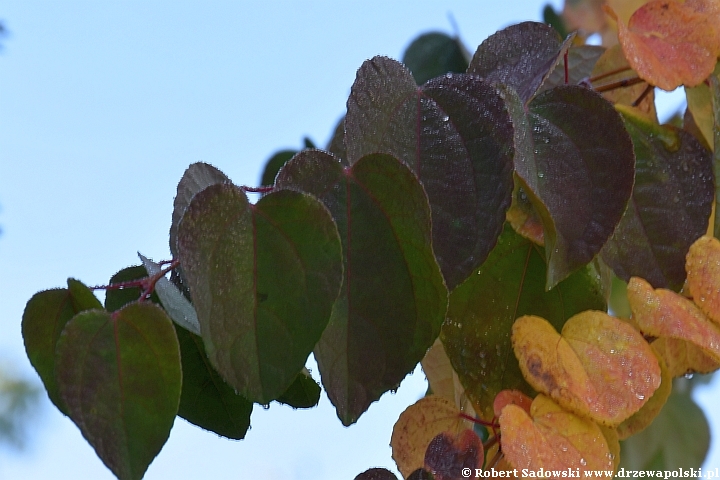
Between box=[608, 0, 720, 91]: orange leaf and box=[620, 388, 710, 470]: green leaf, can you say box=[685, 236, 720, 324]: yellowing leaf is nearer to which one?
box=[608, 0, 720, 91]: orange leaf

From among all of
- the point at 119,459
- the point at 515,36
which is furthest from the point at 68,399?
the point at 515,36

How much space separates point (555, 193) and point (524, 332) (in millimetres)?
62

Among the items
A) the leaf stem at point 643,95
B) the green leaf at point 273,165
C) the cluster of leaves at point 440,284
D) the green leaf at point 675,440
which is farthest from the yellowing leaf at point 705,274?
the green leaf at point 675,440

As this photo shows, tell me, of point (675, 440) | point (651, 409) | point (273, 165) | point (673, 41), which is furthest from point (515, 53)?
point (675, 440)

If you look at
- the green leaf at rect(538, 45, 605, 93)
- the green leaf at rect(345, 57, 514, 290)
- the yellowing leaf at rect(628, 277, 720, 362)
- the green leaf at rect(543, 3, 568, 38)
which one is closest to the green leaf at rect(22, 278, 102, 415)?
the green leaf at rect(345, 57, 514, 290)

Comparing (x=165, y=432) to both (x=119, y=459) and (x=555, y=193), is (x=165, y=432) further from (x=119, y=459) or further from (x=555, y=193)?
(x=555, y=193)

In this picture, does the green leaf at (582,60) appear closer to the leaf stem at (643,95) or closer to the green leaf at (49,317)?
the leaf stem at (643,95)

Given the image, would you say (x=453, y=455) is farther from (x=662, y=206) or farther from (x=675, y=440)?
(x=675, y=440)

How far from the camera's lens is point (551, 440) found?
29cm

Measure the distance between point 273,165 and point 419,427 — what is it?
0.36 meters

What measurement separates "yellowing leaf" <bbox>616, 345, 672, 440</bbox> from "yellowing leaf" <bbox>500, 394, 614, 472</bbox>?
0.05 m

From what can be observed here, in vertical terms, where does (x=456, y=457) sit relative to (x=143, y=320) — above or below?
below

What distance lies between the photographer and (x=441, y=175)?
11.0 inches

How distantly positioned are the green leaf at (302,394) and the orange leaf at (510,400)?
3.2 inches
